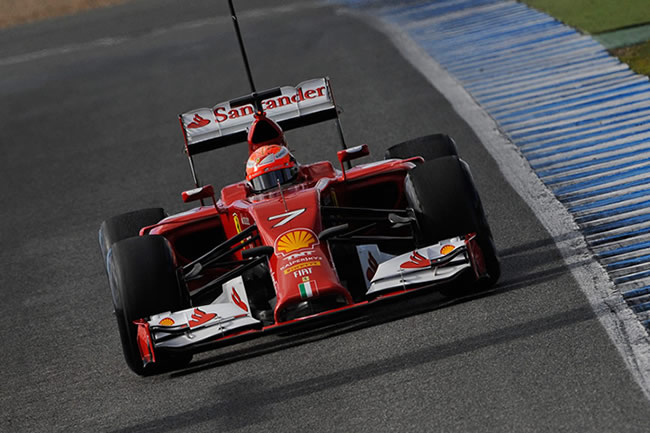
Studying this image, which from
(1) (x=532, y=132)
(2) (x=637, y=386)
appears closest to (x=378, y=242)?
(2) (x=637, y=386)

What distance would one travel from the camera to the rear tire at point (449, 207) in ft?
25.0

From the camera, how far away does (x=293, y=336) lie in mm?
7766

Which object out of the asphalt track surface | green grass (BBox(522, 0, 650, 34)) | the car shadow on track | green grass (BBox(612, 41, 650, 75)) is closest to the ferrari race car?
the asphalt track surface

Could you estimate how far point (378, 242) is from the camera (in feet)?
26.2

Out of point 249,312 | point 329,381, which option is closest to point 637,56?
point 249,312

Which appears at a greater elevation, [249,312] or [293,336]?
[249,312]

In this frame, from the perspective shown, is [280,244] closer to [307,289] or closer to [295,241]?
[295,241]

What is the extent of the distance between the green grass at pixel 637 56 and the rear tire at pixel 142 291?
25.4 ft

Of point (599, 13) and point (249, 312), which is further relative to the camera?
point (599, 13)

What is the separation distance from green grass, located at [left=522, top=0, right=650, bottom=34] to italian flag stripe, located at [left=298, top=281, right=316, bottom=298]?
33.6ft

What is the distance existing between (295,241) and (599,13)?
1102 centimetres

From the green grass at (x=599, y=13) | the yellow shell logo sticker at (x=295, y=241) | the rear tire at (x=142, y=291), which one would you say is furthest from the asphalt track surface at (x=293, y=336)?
the green grass at (x=599, y=13)

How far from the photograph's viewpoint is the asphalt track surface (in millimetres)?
6051

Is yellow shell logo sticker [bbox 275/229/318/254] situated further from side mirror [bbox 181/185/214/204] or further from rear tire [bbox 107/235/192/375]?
side mirror [bbox 181/185/214/204]
